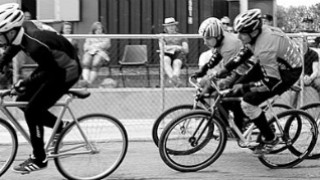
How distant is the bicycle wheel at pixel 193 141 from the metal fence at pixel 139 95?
3179 millimetres

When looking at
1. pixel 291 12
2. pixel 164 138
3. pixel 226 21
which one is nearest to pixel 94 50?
pixel 226 21

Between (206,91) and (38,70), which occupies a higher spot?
(38,70)

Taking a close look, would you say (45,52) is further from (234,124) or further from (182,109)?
(234,124)

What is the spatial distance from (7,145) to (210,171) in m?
2.27

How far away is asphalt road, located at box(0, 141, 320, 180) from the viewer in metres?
7.23

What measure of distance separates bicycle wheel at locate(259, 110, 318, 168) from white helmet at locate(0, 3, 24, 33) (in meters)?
2.98

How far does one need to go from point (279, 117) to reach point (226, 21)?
4.64 m

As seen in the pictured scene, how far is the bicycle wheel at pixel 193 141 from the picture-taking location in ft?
23.7

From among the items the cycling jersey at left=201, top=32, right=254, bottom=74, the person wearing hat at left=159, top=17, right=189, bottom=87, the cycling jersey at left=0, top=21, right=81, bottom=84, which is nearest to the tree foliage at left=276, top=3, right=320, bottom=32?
the person wearing hat at left=159, top=17, right=189, bottom=87

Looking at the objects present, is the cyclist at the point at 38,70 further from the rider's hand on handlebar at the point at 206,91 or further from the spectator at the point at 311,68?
the spectator at the point at 311,68

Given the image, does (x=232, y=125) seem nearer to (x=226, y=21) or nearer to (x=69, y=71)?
(x=69, y=71)

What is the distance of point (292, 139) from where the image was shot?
25.2 ft

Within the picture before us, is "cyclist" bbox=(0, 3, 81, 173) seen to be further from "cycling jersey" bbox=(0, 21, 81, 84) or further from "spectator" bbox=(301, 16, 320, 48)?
"spectator" bbox=(301, 16, 320, 48)

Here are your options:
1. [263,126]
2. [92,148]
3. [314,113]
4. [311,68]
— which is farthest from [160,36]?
[92,148]
